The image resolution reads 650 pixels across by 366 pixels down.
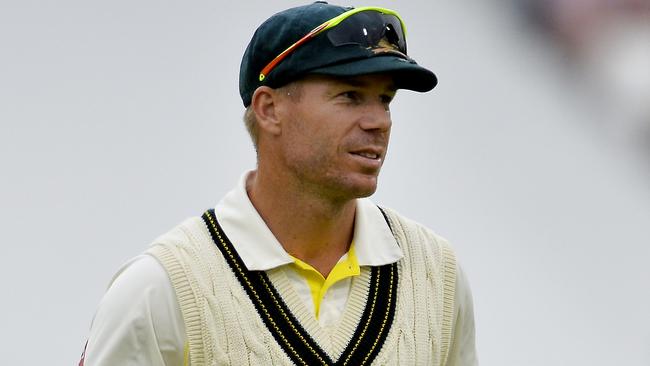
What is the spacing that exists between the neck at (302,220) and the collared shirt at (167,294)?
2 cm

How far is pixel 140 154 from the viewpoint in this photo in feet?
11.9

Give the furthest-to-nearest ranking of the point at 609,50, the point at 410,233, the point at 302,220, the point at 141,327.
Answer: the point at 609,50
the point at 410,233
the point at 302,220
the point at 141,327

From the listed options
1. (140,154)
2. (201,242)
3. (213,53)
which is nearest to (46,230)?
(140,154)

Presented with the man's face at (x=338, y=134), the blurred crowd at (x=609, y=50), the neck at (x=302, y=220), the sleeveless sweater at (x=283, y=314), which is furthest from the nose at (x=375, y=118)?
the blurred crowd at (x=609, y=50)

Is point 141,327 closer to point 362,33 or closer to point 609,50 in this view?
point 362,33

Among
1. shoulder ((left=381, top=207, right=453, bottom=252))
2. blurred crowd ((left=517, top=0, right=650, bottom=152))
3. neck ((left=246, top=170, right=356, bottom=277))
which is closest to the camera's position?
neck ((left=246, top=170, right=356, bottom=277))

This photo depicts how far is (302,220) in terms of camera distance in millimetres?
2367

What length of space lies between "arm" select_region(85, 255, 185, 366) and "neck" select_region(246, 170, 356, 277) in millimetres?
224

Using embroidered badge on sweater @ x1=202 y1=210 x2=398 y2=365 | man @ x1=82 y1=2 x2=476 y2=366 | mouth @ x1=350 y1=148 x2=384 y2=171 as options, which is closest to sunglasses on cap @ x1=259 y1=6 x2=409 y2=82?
man @ x1=82 y1=2 x2=476 y2=366

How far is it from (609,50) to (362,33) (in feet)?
4.92

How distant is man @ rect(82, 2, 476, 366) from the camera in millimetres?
2256

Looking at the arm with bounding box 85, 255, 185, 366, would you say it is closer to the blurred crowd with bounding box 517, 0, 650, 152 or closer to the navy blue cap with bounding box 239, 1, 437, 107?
the navy blue cap with bounding box 239, 1, 437, 107

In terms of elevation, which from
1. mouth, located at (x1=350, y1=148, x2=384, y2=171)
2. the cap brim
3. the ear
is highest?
the cap brim

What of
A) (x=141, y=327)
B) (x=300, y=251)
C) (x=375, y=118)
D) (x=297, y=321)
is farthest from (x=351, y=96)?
(x=141, y=327)
